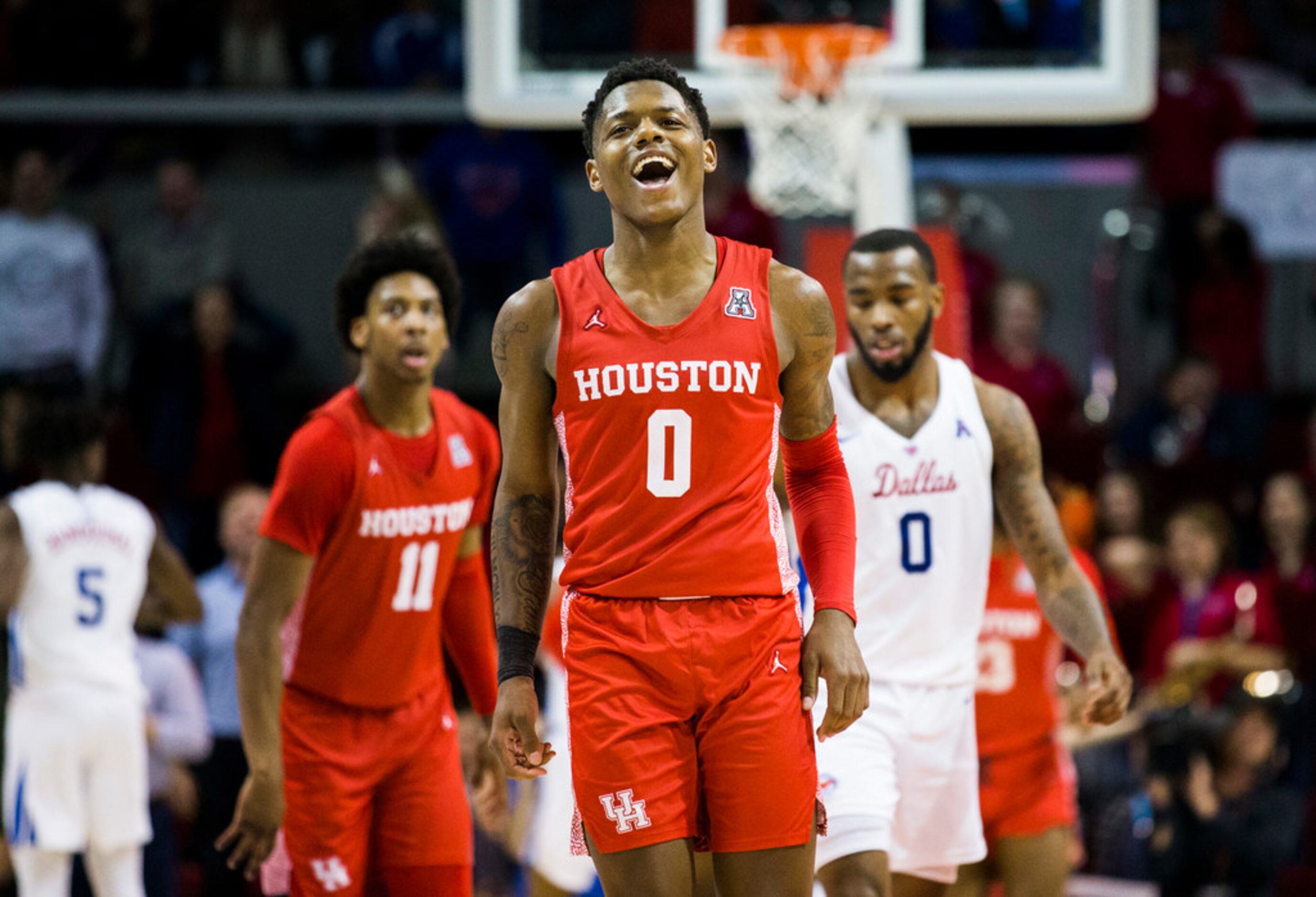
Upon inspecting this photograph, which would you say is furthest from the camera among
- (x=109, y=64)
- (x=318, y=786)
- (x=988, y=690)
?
(x=109, y=64)

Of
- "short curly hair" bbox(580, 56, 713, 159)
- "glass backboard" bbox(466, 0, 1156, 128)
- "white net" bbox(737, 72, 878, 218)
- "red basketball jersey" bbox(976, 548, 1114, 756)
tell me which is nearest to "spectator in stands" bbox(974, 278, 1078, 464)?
"glass backboard" bbox(466, 0, 1156, 128)

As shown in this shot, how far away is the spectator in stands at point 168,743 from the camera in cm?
752

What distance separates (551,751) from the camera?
366 cm

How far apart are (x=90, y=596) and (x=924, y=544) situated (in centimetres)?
336

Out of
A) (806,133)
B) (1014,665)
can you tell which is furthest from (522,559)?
(806,133)

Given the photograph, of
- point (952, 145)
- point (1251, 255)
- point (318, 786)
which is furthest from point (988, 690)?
point (952, 145)

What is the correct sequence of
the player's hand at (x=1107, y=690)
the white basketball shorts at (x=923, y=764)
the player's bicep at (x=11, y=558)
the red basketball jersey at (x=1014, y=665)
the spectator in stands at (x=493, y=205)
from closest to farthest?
1. the player's hand at (x=1107, y=690)
2. the white basketball shorts at (x=923, y=764)
3. the red basketball jersey at (x=1014, y=665)
4. the player's bicep at (x=11, y=558)
5. the spectator in stands at (x=493, y=205)

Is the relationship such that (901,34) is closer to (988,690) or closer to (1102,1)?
(1102,1)

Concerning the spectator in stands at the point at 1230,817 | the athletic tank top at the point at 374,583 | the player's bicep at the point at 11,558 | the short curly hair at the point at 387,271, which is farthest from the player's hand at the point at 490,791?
the spectator in stands at the point at 1230,817

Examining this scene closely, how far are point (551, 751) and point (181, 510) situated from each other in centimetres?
783

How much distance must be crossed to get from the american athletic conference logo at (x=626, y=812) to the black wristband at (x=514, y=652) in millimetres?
356

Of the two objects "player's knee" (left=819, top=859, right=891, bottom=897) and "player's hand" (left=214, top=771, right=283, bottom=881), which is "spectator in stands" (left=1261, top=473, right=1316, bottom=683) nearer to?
"player's knee" (left=819, top=859, right=891, bottom=897)

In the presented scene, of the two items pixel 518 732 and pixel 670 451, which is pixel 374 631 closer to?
pixel 518 732

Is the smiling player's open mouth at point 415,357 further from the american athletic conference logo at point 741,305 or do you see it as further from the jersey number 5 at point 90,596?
the jersey number 5 at point 90,596
